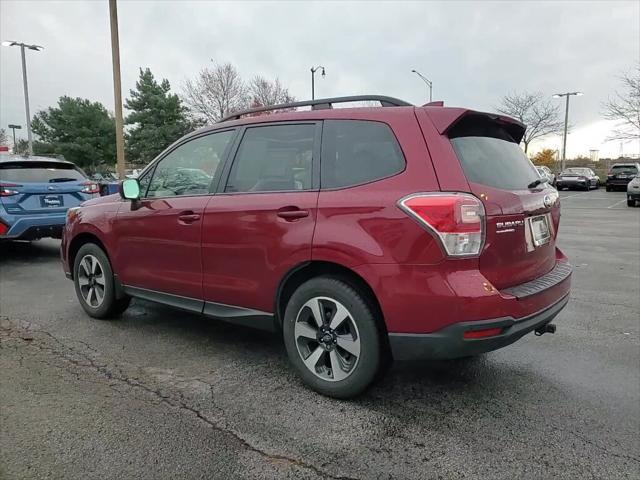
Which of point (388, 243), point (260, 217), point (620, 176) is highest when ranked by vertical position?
point (620, 176)

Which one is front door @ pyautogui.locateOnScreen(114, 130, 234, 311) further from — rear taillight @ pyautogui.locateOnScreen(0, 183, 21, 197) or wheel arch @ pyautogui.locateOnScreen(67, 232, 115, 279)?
rear taillight @ pyautogui.locateOnScreen(0, 183, 21, 197)

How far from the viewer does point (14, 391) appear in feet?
10.5

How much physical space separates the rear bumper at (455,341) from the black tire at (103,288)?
9.61 feet

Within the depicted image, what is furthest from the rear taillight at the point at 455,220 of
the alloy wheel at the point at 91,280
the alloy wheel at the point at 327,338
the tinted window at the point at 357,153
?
the alloy wheel at the point at 91,280

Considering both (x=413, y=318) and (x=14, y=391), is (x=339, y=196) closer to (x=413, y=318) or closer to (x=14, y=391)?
(x=413, y=318)

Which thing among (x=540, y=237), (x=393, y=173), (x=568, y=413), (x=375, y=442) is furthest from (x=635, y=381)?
(x=393, y=173)

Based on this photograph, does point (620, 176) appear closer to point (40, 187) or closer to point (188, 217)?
point (40, 187)

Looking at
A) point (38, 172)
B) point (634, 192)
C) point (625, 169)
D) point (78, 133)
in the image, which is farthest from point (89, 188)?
point (78, 133)

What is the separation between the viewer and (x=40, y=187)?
299 inches

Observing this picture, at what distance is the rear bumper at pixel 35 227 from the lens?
7.35m

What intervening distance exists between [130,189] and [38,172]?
4765mm

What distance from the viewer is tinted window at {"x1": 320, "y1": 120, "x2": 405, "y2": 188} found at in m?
2.88

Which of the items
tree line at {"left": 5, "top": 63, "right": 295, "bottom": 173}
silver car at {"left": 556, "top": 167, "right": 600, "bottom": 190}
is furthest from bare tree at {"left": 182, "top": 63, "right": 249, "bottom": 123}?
silver car at {"left": 556, "top": 167, "right": 600, "bottom": 190}

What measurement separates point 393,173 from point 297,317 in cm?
108
